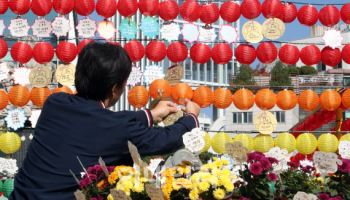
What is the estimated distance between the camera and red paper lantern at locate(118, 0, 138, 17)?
24.7 feet

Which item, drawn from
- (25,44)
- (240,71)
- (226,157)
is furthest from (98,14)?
(240,71)

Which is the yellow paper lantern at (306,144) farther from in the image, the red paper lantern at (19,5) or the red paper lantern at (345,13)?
the red paper lantern at (19,5)

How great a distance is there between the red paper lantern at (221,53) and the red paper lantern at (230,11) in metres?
0.33

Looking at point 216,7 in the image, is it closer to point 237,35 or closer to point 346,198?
point 237,35

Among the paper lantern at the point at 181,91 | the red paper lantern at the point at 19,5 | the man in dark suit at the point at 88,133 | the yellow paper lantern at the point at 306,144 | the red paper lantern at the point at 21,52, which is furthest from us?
the yellow paper lantern at the point at 306,144

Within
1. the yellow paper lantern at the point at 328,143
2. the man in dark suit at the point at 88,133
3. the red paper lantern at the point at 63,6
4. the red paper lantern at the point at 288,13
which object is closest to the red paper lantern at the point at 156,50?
the red paper lantern at the point at 63,6

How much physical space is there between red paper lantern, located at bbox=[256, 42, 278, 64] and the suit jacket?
5.56m

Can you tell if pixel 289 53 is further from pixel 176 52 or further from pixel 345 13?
pixel 176 52

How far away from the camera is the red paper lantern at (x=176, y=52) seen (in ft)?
25.2

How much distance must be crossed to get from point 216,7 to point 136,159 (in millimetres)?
5709

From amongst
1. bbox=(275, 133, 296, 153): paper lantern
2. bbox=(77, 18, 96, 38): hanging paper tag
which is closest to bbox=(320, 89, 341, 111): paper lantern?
bbox=(275, 133, 296, 153): paper lantern

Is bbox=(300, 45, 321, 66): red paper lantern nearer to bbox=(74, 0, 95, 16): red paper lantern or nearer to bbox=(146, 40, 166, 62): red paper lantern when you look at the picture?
bbox=(146, 40, 166, 62): red paper lantern

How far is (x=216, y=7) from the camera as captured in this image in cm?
776

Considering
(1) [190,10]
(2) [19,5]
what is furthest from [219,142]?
(2) [19,5]
